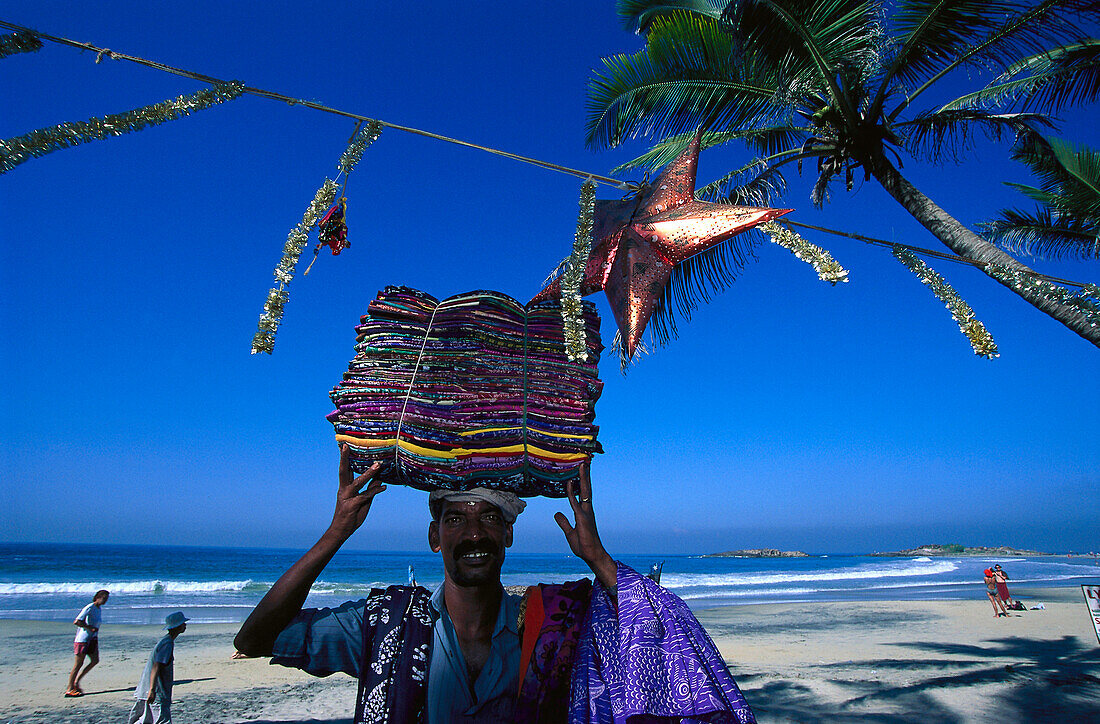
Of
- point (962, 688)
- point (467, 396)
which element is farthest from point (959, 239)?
point (962, 688)

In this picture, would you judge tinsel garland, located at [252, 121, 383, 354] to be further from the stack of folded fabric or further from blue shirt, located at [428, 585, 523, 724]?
blue shirt, located at [428, 585, 523, 724]

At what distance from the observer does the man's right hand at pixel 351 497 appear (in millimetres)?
2170

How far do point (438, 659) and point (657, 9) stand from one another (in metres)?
6.79

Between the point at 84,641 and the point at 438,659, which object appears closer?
the point at 438,659

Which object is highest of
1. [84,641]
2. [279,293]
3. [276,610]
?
[279,293]

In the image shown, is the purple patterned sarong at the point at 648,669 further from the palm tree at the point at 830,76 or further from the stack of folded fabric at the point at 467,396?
the palm tree at the point at 830,76

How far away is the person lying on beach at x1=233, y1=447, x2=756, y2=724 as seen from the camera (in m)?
1.98

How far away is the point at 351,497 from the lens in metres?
2.22

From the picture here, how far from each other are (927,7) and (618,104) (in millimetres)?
3010

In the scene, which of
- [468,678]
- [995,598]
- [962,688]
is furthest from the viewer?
[995,598]

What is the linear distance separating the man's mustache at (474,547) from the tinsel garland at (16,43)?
7.51 ft

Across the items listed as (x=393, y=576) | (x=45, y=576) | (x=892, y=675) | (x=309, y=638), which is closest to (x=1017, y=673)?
(x=892, y=675)

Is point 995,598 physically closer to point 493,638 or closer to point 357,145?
point 493,638

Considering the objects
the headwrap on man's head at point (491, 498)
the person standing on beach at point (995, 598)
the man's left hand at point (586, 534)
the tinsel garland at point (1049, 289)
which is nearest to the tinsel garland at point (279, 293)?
the headwrap on man's head at point (491, 498)
